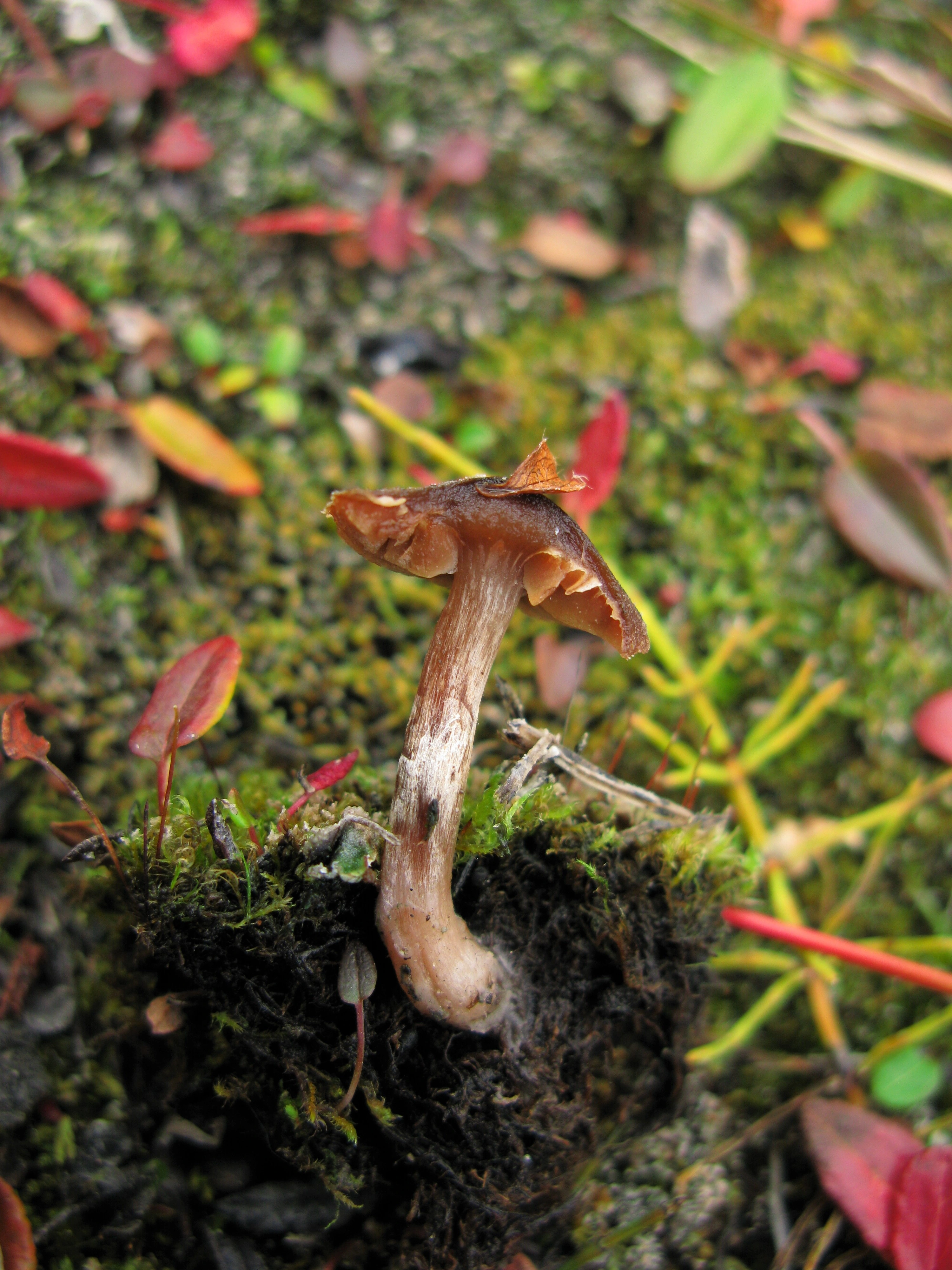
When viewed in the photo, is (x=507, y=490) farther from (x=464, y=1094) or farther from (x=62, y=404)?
(x=62, y=404)

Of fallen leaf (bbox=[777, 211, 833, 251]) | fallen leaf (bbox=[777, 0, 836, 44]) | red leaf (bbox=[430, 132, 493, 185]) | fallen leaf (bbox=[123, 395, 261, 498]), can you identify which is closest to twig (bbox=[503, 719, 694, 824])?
fallen leaf (bbox=[123, 395, 261, 498])

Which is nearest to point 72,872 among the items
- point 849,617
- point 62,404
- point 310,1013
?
point 310,1013

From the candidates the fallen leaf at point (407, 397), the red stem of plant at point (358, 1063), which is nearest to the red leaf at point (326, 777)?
the red stem of plant at point (358, 1063)

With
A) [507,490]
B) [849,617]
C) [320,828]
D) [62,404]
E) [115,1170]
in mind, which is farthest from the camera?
[849,617]

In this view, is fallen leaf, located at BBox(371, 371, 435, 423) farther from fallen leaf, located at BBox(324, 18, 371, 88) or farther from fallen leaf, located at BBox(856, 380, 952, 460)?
fallen leaf, located at BBox(856, 380, 952, 460)

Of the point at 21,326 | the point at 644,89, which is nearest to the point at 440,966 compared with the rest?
the point at 21,326

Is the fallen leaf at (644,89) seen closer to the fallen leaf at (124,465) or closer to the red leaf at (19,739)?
the fallen leaf at (124,465)
